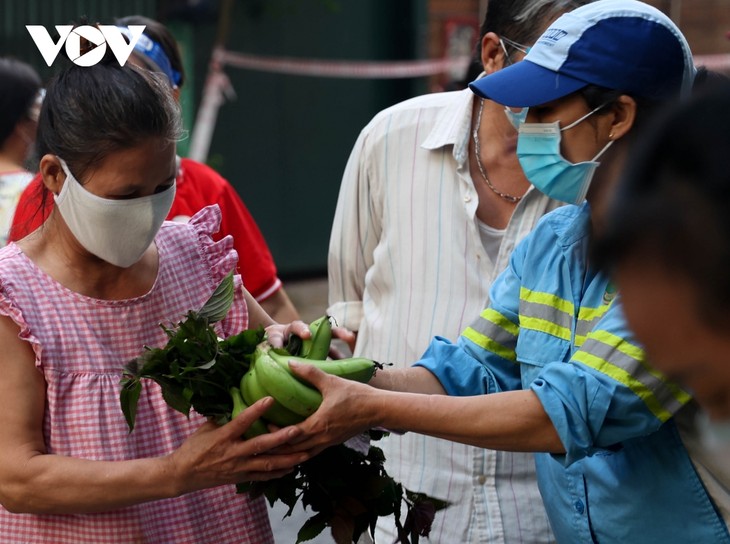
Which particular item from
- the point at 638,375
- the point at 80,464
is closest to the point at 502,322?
the point at 638,375

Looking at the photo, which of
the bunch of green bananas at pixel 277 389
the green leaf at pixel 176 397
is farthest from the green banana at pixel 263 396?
the green leaf at pixel 176 397

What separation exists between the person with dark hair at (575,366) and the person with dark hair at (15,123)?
7.49 ft

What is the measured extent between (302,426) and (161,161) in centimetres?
67

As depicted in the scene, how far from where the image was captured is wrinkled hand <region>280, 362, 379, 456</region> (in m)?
2.29

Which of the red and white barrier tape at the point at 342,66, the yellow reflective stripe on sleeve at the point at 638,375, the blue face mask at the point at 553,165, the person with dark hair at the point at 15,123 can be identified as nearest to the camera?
the yellow reflective stripe on sleeve at the point at 638,375

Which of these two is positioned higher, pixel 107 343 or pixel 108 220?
pixel 108 220

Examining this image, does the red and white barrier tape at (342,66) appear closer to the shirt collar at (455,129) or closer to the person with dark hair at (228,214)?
the person with dark hair at (228,214)

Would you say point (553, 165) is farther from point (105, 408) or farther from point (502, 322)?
point (105, 408)

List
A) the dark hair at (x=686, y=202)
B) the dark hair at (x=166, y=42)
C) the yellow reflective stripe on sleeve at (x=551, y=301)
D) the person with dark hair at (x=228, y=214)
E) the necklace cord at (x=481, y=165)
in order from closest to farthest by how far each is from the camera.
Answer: the dark hair at (x=686, y=202) < the yellow reflective stripe on sleeve at (x=551, y=301) < the necklace cord at (x=481, y=165) < the person with dark hair at (x=228, y=214) < the dark hair at (x=166, y=42)

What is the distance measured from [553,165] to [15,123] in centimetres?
281

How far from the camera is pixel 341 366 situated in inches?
94.1

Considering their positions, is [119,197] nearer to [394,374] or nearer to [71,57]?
[71,57]

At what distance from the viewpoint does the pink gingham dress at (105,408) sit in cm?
229

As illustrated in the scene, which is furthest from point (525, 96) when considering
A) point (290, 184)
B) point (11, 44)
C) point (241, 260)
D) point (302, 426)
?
point (290, 184)
